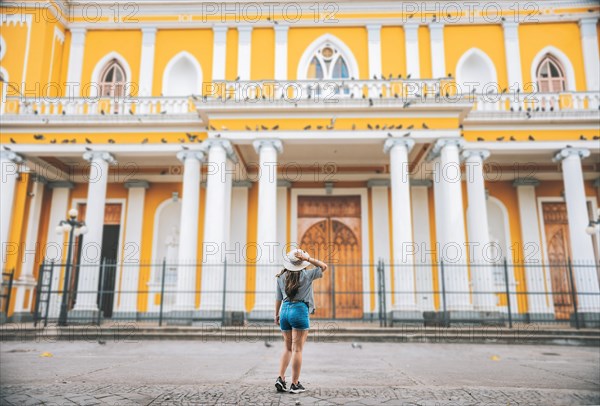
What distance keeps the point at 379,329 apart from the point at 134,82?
12426 millimetres

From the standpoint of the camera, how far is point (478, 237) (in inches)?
552

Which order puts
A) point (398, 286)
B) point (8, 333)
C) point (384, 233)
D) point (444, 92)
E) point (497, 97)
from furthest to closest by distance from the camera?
1. point (384, 233)
2. point (497, 97)
3. point (444, 92)
4. point (398, 286)
5. point (8, 333)

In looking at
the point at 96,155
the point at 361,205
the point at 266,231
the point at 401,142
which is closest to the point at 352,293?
the point at 266,231

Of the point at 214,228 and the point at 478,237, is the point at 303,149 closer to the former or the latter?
the point at 214,228

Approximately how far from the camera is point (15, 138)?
15.3 m

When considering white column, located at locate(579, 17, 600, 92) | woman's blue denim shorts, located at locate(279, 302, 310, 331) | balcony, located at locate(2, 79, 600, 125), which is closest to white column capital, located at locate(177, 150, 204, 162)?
balcony, located at locate(2, 79, 600, 125)

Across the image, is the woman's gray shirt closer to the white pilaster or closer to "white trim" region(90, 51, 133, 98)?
the white pilaster

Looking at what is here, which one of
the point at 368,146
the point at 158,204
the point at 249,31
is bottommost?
the point at 158,204

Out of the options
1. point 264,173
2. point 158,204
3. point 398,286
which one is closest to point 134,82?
point 158,204

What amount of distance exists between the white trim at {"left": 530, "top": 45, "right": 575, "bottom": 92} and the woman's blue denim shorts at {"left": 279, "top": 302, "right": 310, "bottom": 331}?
15.7 m

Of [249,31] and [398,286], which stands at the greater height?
[249,31]

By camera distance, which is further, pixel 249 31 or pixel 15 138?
pixel 249 31

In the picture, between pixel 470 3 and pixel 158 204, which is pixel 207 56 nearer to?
pixel 158 204

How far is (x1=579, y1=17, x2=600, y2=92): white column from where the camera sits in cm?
1736
